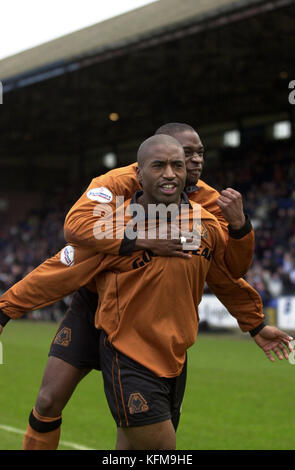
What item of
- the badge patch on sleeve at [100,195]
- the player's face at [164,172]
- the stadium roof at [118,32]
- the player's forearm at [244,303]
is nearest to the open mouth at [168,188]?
the player's face at [164,172]

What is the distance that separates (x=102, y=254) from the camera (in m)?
3.73

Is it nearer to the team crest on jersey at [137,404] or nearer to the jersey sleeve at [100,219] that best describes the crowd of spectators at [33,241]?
the jersey sleeve at [100,219]

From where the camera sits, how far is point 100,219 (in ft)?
12.2

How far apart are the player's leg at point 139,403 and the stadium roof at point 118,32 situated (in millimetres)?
13096

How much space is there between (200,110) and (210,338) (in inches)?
593

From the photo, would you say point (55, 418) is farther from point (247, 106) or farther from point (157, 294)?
point (247, 106)

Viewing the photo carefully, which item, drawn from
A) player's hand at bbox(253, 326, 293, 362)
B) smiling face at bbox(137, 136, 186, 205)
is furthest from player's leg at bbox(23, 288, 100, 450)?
smiling face at bbox(137, 136, 186, 205)

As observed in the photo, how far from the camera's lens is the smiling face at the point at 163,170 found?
3514mm

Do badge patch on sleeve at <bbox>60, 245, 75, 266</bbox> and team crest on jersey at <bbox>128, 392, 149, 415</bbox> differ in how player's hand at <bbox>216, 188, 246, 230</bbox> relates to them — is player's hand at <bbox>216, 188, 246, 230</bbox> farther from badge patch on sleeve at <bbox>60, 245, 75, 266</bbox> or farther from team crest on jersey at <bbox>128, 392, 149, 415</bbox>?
team crest on jersey at <bbox>128, 392, 149, 415</bbox>

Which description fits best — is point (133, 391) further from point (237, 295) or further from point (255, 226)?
point (255, 226)

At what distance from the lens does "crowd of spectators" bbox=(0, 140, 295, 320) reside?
18703mm

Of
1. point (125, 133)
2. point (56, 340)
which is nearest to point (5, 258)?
point (125, 133)

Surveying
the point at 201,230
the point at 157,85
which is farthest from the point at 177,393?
the point at 157,85

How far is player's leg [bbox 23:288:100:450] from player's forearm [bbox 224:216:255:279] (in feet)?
3.08
